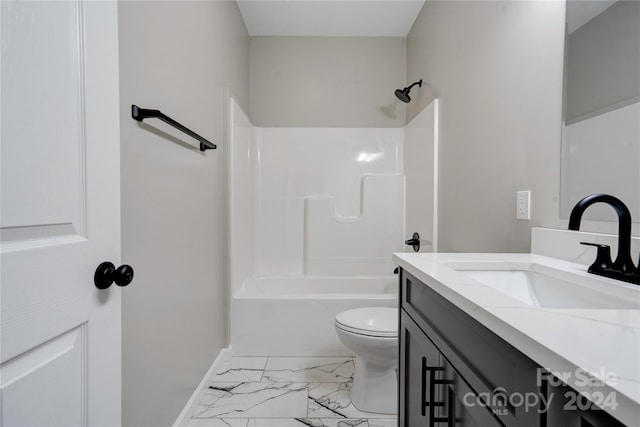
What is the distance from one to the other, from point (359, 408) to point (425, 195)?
1.46 metres

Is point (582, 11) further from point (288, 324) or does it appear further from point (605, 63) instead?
point (288, 324)

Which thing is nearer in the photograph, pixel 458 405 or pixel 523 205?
pixel 458 405

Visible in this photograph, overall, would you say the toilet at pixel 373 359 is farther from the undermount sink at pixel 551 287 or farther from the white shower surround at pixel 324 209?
the white shower surround at pixel 324 209

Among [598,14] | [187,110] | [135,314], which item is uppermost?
[598,14]

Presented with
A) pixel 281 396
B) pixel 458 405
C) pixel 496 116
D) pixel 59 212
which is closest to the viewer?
pixel 59 212

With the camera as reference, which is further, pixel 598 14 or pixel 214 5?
pixel 214 5

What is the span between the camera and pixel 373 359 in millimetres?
1602

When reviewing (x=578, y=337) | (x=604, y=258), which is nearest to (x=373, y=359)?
(x=604, y=258)

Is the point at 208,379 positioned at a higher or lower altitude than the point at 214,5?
lower

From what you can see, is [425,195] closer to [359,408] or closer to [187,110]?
[359,408]

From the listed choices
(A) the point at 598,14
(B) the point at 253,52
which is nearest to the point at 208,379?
(A) the point at 598,14

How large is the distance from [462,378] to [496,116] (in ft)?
4.05

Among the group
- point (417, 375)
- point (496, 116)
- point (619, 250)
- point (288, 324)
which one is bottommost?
point (288, 324)

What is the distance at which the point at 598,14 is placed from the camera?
3.16ft
